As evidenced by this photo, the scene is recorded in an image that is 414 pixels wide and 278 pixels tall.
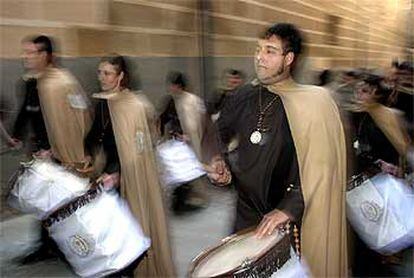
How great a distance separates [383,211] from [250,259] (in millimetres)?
1561

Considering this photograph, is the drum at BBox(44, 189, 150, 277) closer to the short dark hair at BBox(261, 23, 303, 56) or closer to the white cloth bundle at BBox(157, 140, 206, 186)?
the short dark hair at BBox(261, 23, 303, 56)

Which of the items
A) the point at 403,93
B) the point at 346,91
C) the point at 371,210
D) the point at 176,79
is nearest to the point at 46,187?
the point at 371,210

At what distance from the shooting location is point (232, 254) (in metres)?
2.49

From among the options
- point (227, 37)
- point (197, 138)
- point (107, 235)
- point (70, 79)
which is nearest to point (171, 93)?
point (197, 138)

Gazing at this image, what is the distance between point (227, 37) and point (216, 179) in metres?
5.91

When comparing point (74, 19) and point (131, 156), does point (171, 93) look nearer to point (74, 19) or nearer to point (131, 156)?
point (74, 19)

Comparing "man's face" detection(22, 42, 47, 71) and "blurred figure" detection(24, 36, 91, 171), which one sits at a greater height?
"man's face" detection(22, 42, 47, 71)

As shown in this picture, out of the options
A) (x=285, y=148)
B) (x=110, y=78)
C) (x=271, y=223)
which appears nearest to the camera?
(x=271, y=223)

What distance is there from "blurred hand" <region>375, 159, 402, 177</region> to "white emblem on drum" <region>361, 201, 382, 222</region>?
11.3 inches

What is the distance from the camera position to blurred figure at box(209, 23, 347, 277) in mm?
3023

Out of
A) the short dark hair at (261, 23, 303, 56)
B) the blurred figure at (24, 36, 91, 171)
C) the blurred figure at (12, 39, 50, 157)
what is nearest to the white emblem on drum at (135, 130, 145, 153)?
the blurred figure at (24, 36, 91, 171)

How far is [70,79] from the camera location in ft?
15.4

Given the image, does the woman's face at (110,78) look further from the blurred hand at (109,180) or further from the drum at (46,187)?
the drum at (46,187)

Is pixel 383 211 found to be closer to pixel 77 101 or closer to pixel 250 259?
pixel 250 259
